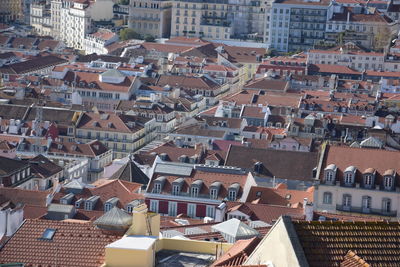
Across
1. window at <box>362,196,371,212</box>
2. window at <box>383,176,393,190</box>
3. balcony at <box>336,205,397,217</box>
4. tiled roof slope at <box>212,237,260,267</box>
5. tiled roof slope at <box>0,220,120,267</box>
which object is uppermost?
tiled roof slope at <box>212,237,260,267</box>

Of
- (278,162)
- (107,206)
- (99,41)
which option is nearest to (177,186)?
(107,206)

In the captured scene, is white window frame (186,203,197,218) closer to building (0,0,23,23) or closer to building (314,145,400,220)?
building (314,145,400,220)

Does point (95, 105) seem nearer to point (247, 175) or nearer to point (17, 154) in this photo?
point (17, 154)

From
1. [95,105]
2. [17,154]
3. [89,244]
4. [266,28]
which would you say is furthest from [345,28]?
[89,244]

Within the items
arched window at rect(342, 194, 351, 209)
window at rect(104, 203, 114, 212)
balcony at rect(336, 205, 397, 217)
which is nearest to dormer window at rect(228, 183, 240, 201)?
balcony at rect(336, 205, 397, 217)

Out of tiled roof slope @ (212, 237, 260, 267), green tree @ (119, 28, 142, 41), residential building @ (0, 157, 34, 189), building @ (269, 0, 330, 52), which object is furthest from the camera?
green tree @ (119, 28, 142, 41)

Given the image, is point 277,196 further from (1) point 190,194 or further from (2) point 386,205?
(2) point 386,205

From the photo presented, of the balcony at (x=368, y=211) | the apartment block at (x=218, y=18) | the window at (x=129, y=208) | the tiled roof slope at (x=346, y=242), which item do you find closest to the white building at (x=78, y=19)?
the apartment block at (x=218, y=18)

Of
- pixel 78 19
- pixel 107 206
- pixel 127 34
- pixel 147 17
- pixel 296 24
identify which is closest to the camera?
pixel 107 206
